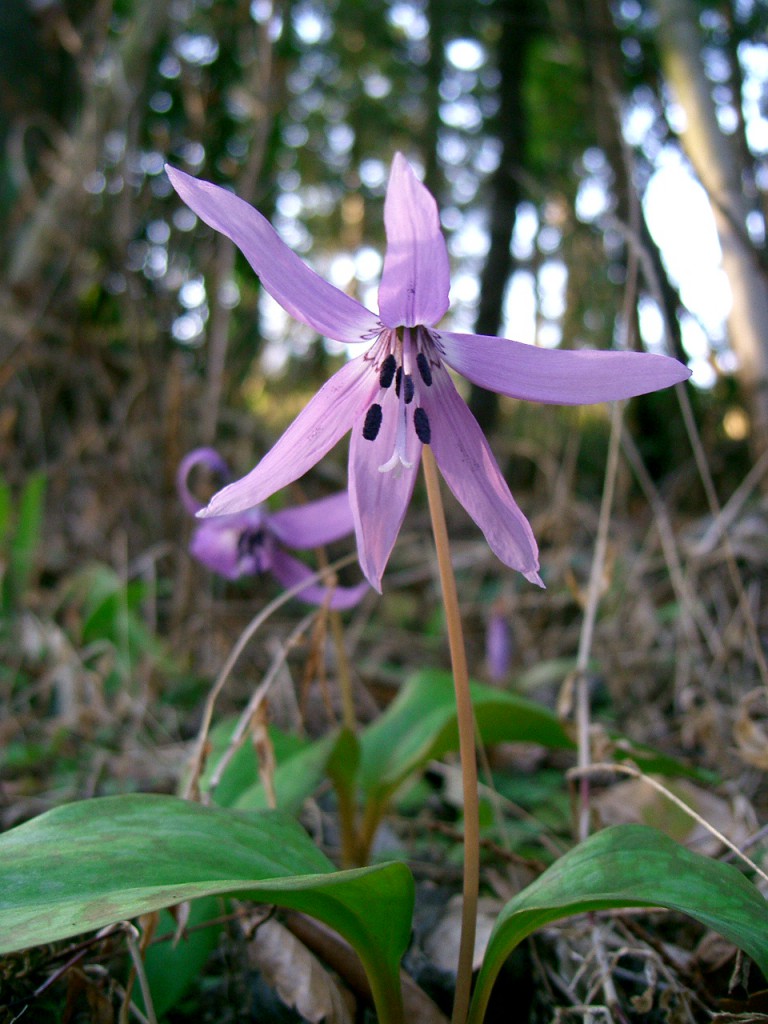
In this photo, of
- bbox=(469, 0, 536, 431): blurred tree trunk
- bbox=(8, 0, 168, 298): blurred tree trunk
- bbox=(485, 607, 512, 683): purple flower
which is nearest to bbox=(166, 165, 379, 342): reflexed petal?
bbox=(485, 607, 512, 683): purple flower

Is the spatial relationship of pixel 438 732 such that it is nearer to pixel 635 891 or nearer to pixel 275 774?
pixel 275 774

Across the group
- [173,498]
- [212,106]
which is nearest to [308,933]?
[173,498]

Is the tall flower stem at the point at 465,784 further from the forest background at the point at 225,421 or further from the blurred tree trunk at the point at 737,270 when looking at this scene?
the blurred tree trunk at the point at 737,270

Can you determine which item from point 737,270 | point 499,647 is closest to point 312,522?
point 499,647

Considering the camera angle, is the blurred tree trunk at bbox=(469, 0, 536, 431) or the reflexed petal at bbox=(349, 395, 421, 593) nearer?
the reflexed petal at bbox=(349, 395, 421, 593)

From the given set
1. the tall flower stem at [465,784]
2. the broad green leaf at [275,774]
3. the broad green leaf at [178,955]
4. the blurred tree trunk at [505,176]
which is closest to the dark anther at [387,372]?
the tall flower stem at [465,784]

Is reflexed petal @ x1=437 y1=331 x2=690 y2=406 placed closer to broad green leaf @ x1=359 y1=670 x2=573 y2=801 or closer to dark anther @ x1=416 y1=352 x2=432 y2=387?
dark anther @ x1=416 y1=352 x2=432 y2=387
